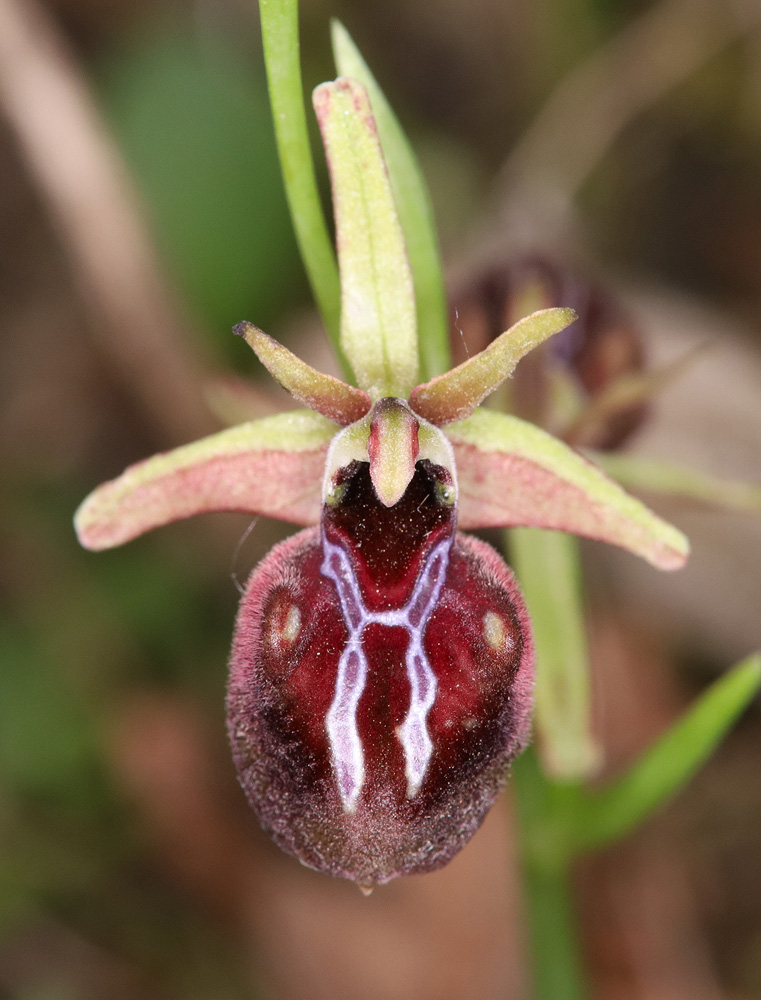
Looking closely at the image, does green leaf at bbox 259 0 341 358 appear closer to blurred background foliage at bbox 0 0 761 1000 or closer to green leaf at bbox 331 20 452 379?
green leaf at bbox 331 20 452 379

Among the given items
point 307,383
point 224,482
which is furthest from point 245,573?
point 307,383

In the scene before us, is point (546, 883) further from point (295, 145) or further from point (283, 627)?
point (295, 145)

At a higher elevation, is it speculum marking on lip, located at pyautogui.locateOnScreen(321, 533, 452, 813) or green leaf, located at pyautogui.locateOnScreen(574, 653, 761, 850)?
speculum marking on lip, located at pyautogui.locateOnScreen(321, 533, 452, 813)

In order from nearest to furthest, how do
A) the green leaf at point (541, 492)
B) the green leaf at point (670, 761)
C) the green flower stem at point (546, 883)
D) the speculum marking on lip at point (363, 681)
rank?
the speculum marking on lip at point (363, 681)
the green leaf at point (541, 492)
the green leaf at point (670, 761)
the green flower stem at point (546, 883)

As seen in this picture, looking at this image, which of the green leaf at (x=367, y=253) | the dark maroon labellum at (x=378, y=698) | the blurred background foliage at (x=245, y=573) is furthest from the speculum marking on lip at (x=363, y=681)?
the blurred background foliage at (x=245, y=573)

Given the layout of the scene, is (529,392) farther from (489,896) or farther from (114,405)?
(114,405)

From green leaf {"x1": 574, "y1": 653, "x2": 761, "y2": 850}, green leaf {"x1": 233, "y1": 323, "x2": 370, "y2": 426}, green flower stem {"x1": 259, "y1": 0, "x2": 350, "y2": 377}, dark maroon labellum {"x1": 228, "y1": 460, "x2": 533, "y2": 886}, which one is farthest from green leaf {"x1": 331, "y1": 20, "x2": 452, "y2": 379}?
green leaf {"x1": 574, "y1": 653, "x2": 761, "y2": 850}

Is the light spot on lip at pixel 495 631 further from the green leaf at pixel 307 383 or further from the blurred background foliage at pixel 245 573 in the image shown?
the blurred background foliage at pixel 245 573
